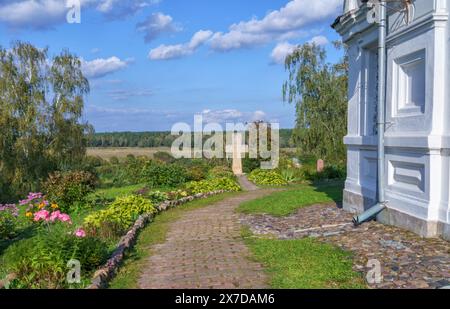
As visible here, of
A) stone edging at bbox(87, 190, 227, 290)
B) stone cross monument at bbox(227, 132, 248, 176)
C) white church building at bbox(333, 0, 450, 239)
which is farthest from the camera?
stone cross monument at bbox(227, 132, 248, 176)

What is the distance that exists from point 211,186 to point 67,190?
5.69 m

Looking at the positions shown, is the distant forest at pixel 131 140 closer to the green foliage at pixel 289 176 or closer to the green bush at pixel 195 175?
the green foliage at pixel 289 176

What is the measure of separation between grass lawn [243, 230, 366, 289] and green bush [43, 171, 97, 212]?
7.93m

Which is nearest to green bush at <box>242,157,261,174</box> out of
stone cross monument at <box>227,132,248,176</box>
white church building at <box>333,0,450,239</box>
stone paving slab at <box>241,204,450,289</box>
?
stone cross monument at <box>227,132,248,176</box>

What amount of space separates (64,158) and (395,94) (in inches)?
947

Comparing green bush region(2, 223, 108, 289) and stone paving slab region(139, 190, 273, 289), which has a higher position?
green bush region(2, 223, 108, 289)

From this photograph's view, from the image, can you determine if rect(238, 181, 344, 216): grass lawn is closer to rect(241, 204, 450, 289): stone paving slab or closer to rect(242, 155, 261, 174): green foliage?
rect(241, 204, 450, 289): stone paving slab

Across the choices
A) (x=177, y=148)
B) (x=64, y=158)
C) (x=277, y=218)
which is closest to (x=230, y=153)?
(x=177, y=148)

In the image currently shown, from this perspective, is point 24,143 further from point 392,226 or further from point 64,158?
point 392,226

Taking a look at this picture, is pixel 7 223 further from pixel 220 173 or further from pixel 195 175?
pixel 220 173

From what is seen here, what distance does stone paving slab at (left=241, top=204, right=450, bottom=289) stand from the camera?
557 cm

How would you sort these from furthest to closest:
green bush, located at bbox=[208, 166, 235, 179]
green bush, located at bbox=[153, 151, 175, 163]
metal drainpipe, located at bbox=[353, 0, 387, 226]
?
1. green bush, located at bbox=[153, 151, 175, 163]
2. green bush, located at bbox=[208, 166, 235, 179]
3. metal drainpipe, located at bbox=[353, 0, 387, 226]

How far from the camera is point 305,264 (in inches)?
260

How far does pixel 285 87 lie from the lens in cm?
2847
